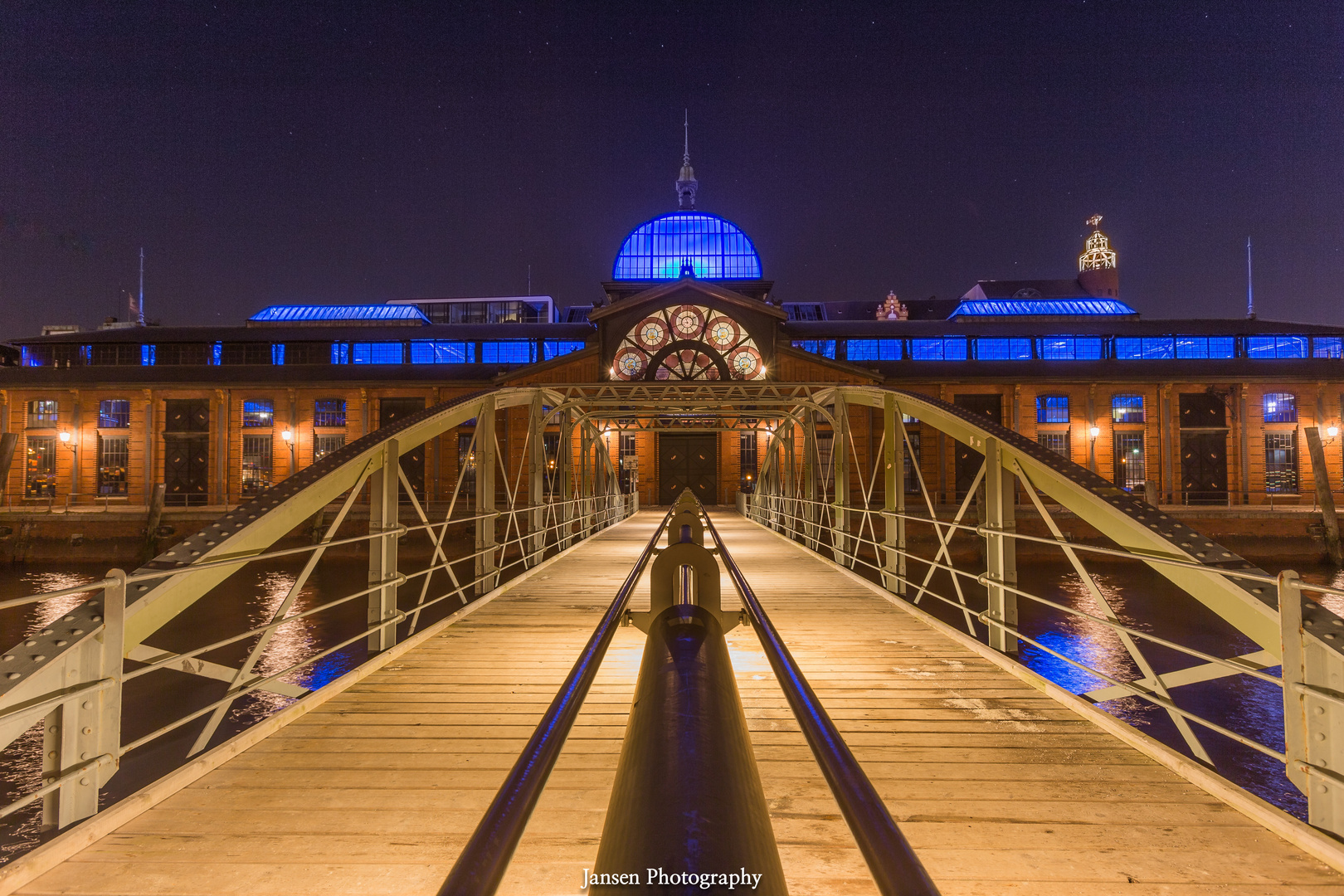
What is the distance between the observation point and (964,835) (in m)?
2.88

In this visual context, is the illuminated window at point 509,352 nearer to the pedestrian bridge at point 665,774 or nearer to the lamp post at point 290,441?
the lamp post at point 290,441

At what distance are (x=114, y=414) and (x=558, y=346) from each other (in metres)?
18.7

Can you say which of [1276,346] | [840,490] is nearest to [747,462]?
[840,490]

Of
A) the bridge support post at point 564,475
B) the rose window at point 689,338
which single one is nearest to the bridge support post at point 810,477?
the bridge support post at point 564,475

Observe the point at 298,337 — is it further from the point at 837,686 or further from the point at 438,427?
the point at 837,686

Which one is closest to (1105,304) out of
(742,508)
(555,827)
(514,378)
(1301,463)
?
(1301,463)

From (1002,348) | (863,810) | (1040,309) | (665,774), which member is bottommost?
(863,810)

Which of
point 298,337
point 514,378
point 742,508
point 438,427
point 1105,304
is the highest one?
point 1105,304

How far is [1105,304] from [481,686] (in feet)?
131

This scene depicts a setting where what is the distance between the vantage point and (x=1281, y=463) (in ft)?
93.8

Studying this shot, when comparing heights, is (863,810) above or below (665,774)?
below

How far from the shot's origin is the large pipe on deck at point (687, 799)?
2.56 ft

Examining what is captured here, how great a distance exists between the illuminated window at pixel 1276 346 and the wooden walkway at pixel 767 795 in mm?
34691

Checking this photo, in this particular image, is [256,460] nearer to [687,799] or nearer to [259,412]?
[259,412]
